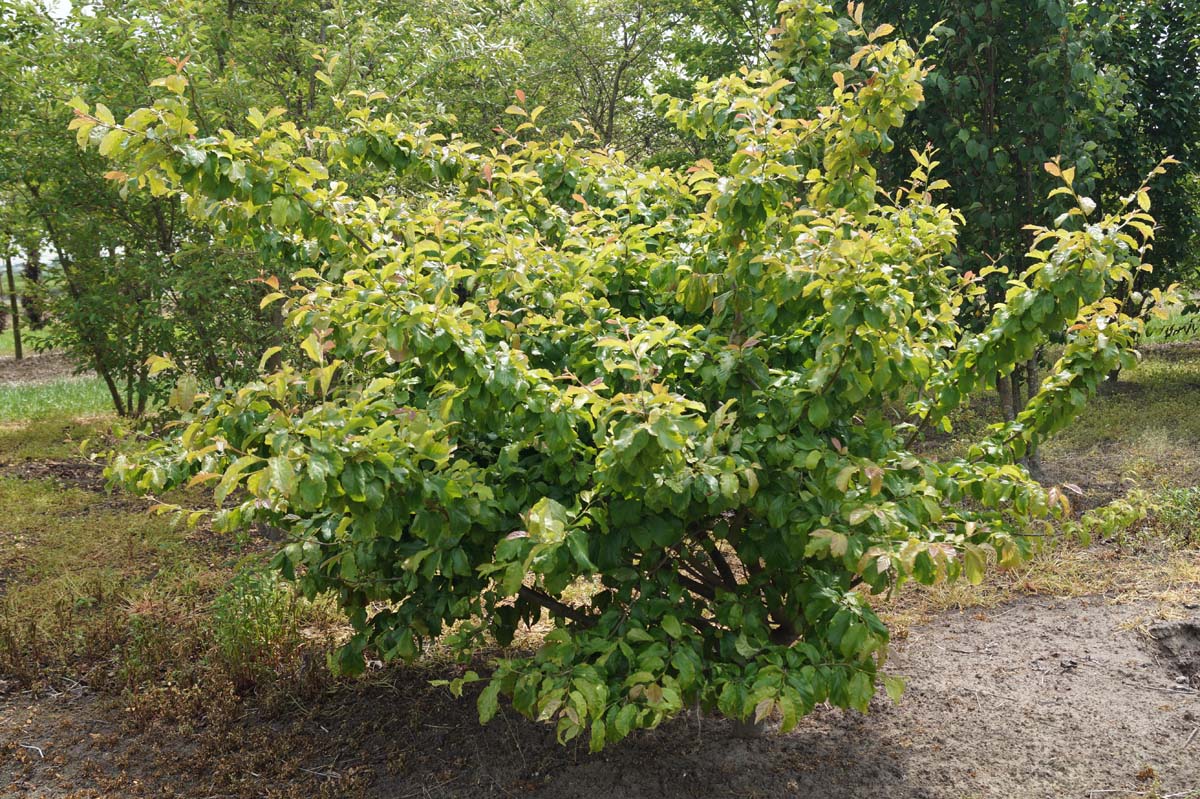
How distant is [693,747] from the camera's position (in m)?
3.44

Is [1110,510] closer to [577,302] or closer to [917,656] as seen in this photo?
[917,656]

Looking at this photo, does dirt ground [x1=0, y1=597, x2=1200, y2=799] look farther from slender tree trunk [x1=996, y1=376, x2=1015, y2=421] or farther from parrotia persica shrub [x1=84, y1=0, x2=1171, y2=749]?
slender tree trunk [x1=996, y1=376, x2=1015, y2=421]

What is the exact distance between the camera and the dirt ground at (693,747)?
320cm

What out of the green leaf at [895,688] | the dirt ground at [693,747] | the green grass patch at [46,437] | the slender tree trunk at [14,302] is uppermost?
the slender tree trunk at [14,302]

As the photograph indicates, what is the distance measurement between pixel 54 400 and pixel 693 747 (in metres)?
9.80

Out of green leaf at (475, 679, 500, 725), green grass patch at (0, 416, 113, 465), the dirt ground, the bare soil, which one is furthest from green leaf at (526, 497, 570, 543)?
the bare soil

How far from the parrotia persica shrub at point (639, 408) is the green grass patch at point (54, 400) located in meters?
8.20

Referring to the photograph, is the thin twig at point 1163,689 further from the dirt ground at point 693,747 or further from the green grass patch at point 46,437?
the green grass patch at point 46,437

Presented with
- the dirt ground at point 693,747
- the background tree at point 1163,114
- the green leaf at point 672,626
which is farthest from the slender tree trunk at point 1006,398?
the green leaf at point 672,626

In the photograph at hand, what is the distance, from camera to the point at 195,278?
211 inches

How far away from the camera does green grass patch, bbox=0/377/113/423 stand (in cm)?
1003

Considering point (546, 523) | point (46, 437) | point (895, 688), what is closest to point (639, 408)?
point (546, 523)

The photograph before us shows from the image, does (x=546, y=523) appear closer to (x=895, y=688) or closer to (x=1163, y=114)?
(x=895, y=688)

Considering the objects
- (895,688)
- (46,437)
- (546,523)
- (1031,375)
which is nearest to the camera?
(546,523)
